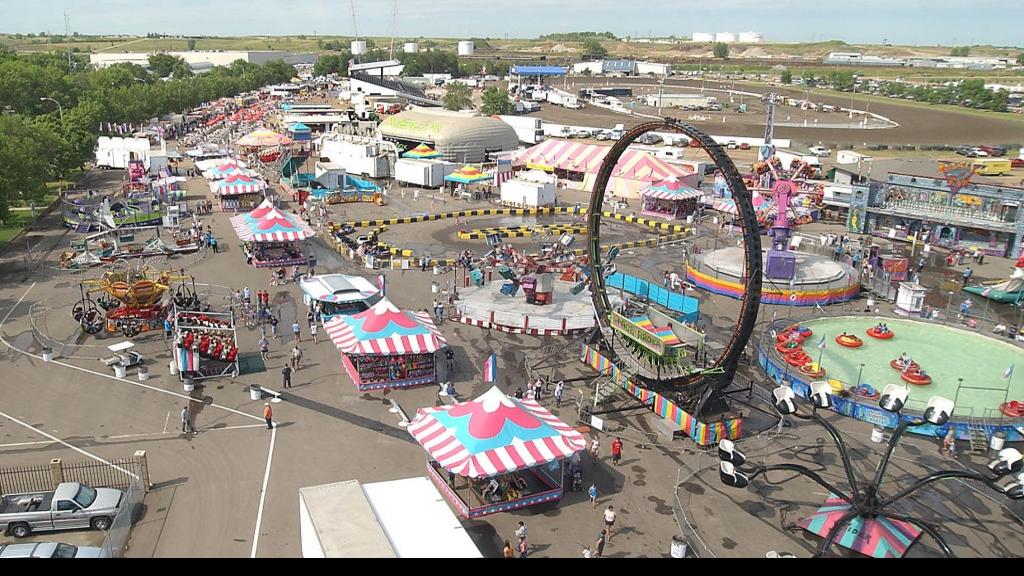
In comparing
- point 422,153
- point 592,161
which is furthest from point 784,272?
point 422,153

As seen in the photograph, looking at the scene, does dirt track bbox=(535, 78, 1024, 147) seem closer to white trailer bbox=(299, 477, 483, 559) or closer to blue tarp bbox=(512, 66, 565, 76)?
blue tarp bbox=(512, 66, 565, 76)

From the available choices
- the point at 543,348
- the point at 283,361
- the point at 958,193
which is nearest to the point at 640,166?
the point at 958,193

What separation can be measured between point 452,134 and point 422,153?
379 cm

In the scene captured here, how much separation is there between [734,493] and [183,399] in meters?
17.1

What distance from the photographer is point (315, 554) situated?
13.4 metres

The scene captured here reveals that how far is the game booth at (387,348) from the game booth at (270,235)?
13490 millimetres

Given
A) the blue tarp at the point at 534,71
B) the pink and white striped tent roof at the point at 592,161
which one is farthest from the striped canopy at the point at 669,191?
the blue tarp at the point at 534,71

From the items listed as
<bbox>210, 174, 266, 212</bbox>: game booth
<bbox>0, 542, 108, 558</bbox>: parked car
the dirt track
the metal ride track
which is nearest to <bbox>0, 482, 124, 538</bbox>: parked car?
<bbox>0, 542, 108, 558</bbox>: parked car

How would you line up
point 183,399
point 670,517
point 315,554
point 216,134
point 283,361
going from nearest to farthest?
point 315,554 → point 670,517 → point 183,399 → point 283,361 → point 216,134

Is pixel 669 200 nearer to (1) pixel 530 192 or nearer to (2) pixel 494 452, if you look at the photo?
(1) pixel 530 192

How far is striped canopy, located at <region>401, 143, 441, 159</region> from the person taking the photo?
212 feet

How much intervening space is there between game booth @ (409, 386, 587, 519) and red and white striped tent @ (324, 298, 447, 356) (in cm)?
545

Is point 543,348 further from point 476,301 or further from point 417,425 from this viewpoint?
point 417,425

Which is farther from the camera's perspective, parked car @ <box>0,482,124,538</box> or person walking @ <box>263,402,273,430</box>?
person walking @ <box>263,402,273,430</box>
